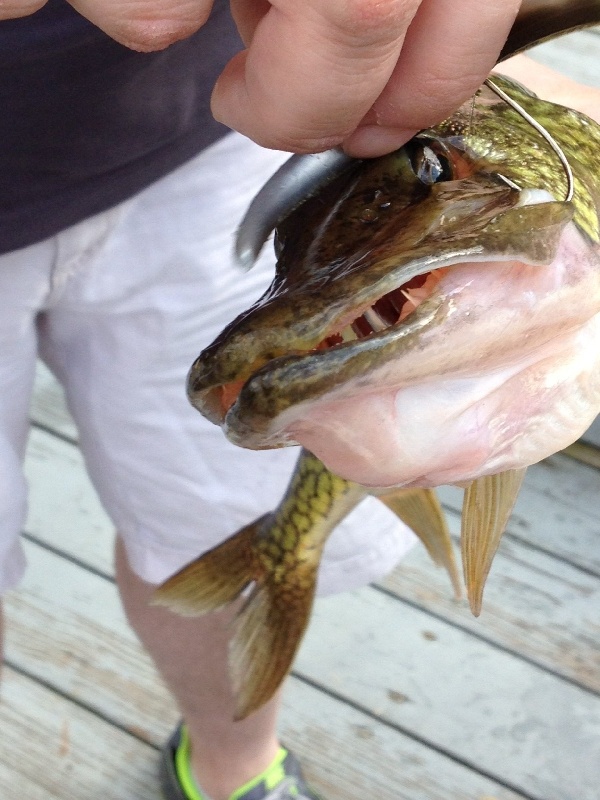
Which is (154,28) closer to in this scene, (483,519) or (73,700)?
(483,519)

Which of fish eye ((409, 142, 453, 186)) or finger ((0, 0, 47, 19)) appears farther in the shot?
fish eye ((409, 142, 453, 186))

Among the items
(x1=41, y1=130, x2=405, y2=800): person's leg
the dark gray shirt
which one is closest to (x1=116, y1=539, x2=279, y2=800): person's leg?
(x1=41, y1=130, x2=405, y2=800): person's leg

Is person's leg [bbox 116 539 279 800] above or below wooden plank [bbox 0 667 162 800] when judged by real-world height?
above

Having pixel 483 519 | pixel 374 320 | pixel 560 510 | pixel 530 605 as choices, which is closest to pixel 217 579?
pixel 483 519

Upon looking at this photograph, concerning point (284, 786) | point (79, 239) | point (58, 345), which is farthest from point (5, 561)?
point (284, 786)

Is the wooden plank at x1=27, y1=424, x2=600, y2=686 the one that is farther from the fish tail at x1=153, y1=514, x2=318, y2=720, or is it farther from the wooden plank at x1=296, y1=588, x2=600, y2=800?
the fish tail at x1=153, y1=514, x2=318, y2=720

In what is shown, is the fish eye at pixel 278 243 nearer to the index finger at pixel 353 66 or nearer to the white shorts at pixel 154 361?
the index finger at pixel 353 66

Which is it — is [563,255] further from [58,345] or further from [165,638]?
[165,638]
